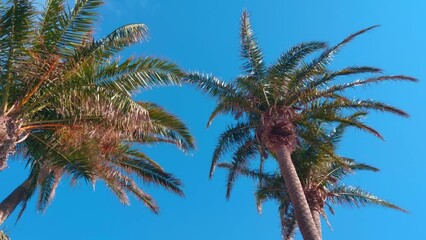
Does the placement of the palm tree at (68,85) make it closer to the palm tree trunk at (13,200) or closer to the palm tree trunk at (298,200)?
the palm tree trunk at (13,200)

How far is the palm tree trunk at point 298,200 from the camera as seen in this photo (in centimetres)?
1320

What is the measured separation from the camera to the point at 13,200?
15.6 meters

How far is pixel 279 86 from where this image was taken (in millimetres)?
16062

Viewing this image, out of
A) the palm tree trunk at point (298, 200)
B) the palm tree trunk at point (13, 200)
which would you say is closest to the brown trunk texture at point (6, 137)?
the palm tree trunk at point (13, 200)

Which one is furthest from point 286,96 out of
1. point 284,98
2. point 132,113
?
point 132,113

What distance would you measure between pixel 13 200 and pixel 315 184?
986 centimetres

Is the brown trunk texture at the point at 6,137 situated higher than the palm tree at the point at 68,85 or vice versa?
the palm tree at the point at 68,85

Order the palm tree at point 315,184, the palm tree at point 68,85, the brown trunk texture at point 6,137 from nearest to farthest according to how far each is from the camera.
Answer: the brown trunk texture at point 6,137, the palm tree at point 68,85, the palm tree at point 315,184

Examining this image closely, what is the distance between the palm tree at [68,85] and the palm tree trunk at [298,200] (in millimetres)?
4455

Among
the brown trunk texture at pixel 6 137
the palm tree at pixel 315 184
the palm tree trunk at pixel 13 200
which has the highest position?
the palm tree at pixel 315 184

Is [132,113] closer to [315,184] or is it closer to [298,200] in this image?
[298,200]

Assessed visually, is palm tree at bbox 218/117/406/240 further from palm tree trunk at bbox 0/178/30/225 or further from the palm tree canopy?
palm tree trunk at bbox 0/178/30/225

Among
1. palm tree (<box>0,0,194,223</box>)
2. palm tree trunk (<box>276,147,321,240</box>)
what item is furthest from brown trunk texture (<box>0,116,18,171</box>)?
palm tree trunk (<box>276,147,321,240</box>)

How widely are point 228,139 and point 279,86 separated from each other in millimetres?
2540
